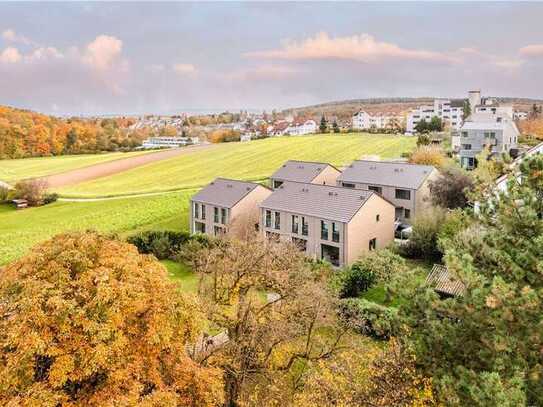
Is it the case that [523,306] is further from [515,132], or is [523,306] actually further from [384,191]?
[515,132]

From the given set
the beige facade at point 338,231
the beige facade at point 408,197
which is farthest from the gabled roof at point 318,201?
the beige facade at point 408,197

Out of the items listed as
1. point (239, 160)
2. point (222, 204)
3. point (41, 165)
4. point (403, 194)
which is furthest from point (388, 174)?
point (41, 165)

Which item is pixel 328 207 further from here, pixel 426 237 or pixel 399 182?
pixel 399 182

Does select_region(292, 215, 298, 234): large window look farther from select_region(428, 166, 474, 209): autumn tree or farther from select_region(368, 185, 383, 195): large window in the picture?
select_region(428, 166, 474, 209): autumn tree

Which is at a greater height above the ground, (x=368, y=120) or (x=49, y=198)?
(x=368, y=120)

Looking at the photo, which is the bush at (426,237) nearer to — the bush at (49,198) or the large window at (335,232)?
the large window at (335,232)
